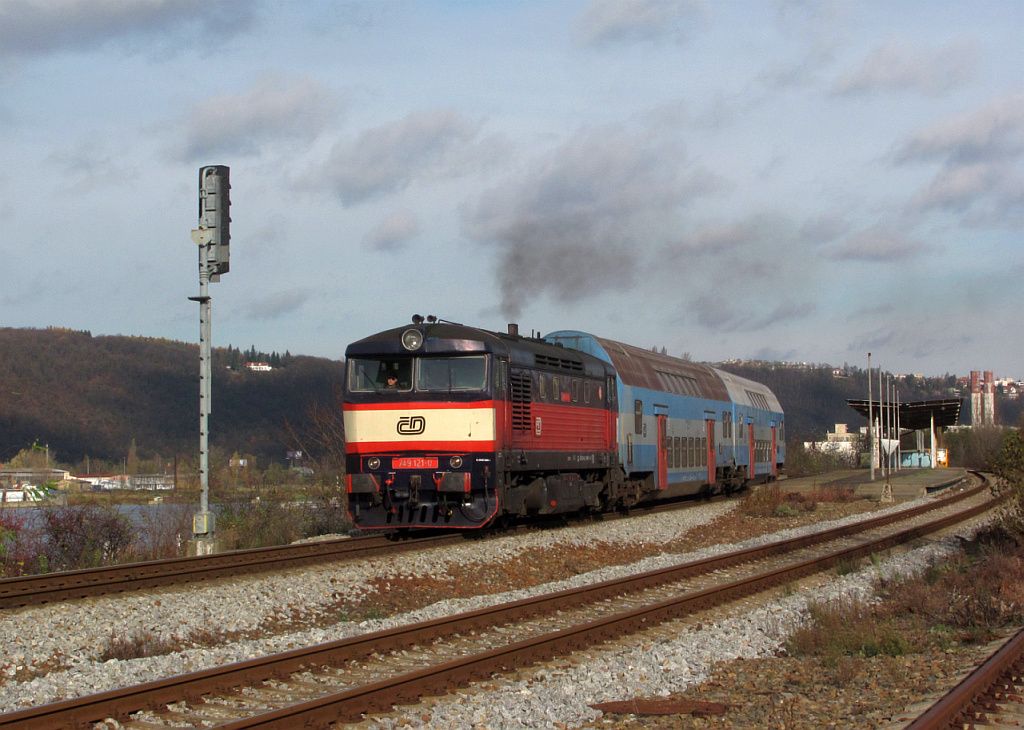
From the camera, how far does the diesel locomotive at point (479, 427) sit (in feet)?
63.7

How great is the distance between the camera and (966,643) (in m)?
11.5

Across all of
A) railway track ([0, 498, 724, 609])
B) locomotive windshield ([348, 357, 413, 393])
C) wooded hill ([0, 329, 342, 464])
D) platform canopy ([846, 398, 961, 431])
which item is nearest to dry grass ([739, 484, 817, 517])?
railway track ([0, 498, 724, 609])

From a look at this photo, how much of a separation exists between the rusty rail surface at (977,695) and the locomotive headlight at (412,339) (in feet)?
39.1

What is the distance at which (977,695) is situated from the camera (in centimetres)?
851

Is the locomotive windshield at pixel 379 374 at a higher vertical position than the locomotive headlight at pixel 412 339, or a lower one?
lower

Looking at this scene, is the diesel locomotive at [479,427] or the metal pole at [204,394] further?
the diesel locomotive at [479,427]

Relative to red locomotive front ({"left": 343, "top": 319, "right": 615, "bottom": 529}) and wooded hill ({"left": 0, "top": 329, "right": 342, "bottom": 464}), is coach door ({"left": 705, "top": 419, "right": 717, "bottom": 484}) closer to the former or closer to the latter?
red locomotive front ({"left": 343, "top": 319, "right": 615, "bottom": 529})

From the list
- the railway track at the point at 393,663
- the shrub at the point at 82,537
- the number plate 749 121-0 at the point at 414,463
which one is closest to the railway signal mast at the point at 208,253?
the shrub at the point at 82,537

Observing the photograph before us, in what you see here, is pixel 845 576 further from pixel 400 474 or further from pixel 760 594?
pixel 400 474

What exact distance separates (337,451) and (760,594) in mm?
19902

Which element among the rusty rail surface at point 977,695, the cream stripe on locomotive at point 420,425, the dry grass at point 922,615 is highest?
the cream stripe on locomotive at point 420,425

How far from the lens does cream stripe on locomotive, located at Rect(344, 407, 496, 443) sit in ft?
63.6

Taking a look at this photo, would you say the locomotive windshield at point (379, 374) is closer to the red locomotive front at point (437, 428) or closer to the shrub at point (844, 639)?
the red locomotive front at point (437, 428)

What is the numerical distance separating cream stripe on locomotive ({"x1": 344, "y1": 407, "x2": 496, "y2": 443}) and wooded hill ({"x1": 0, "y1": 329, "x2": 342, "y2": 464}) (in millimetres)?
114813
